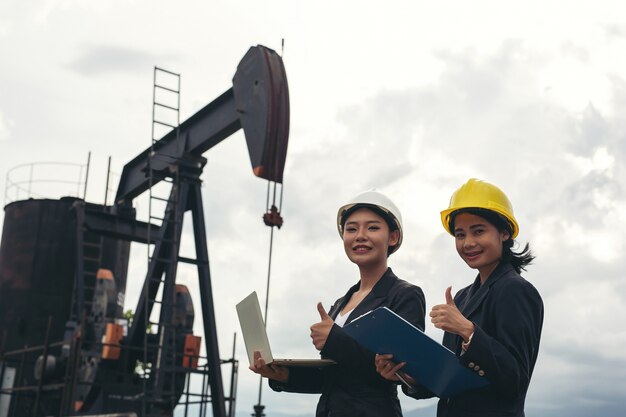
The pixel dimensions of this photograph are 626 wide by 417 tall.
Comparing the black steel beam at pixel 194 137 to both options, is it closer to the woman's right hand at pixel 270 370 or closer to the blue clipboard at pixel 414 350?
the woman's right hand at pixel 270 370

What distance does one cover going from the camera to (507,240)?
335 cm

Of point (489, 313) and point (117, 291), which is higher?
point (117, 291)

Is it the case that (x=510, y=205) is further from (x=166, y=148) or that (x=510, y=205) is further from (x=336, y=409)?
(x=166, y=148)

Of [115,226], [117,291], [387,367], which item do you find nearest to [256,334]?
[387,367]

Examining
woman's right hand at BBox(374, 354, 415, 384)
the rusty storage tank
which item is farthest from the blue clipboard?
the rusty storage tank

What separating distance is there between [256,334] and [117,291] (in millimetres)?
13082

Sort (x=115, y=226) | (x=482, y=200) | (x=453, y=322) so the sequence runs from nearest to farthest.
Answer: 1. (x=453, y=322)
2. (x=482, y=200)
3. (x=115, y=226)

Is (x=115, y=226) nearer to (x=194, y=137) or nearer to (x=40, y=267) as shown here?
(x=40, y=267)

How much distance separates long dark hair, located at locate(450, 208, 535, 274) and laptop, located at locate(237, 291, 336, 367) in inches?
33.6

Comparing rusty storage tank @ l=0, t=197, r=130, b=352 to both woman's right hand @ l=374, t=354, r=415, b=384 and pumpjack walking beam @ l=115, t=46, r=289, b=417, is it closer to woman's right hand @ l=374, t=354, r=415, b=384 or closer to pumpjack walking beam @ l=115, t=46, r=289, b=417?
pumpjack walking beam @ l=115, t=46, r=289, b=417

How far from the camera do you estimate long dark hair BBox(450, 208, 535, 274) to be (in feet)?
10.8

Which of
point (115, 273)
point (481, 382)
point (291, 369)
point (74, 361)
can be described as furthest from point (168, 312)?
point (481, 382)

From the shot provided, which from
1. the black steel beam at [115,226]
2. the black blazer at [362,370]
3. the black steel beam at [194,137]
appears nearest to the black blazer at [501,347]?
the black blazer at [362,370]

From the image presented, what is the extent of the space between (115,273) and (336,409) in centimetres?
1722
